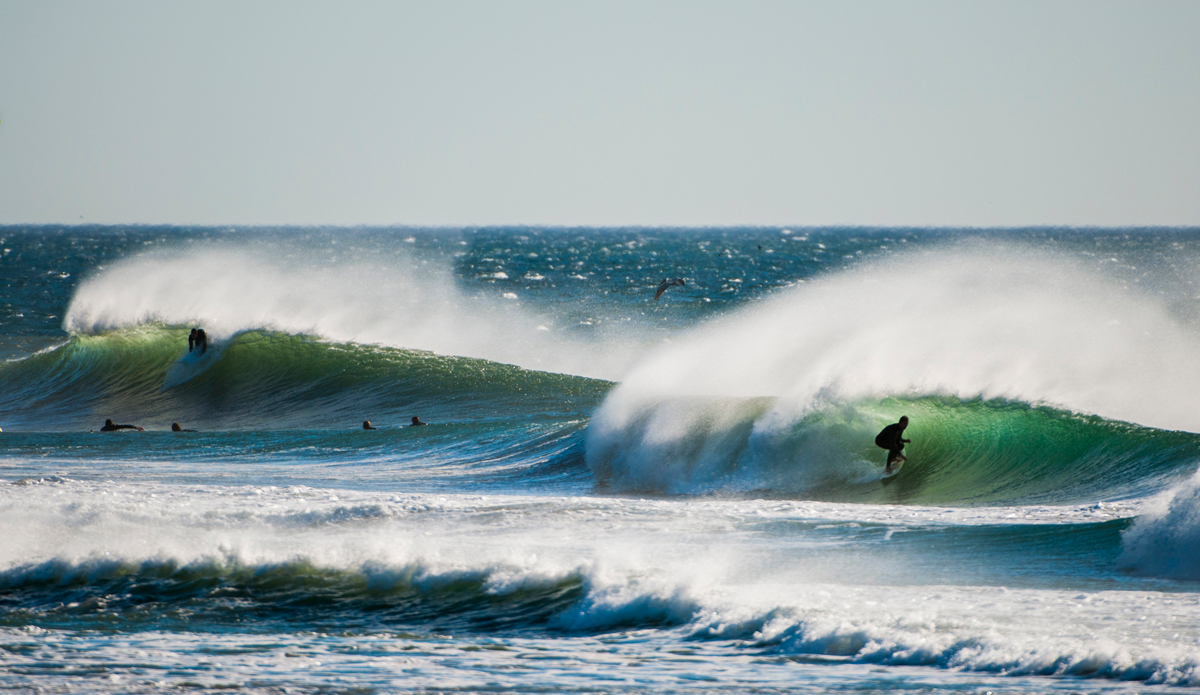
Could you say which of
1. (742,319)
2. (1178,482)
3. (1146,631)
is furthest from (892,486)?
(742,319)

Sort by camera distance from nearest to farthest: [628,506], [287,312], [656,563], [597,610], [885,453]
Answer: [597,610] → [656,563] → [628,506] → [885,453] → [287,312]

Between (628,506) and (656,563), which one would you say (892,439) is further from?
(656,563)

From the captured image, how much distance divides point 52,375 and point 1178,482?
20.6 m

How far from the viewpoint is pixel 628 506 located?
392 inches

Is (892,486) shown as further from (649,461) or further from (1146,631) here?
(1146,631)

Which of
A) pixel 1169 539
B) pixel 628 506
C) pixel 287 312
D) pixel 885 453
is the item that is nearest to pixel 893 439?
pixel 885 453

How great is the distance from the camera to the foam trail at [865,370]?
12562 mm

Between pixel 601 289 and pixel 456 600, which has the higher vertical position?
pixel 601 289

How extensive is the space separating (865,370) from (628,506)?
14.6 ft

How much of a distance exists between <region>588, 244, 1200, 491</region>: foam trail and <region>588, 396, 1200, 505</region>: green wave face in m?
0.03

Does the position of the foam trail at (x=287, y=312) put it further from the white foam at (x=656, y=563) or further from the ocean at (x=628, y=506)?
the white foam at (x=656, y=563)

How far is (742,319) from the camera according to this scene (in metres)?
18.2

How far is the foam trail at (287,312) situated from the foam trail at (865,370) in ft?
26.1

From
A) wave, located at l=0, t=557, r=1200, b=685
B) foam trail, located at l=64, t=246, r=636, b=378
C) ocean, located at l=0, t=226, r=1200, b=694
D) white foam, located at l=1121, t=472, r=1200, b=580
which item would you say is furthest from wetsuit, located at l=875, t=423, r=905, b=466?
foam trail, located at l=64, t=246, r=636, b=378
